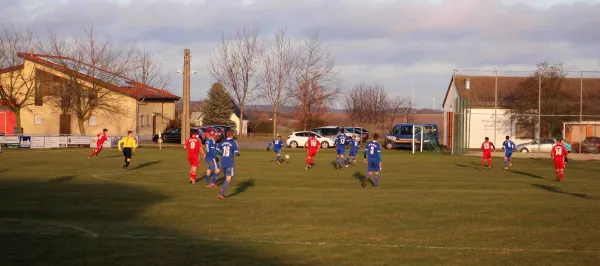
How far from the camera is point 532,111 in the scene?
4850cm

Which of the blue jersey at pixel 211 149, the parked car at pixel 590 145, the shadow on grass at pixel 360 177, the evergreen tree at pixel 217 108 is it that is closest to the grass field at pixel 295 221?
the shadow on grass at pixel 360 177

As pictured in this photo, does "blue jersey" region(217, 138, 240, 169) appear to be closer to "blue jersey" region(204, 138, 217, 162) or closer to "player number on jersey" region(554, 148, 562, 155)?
"blue jersey" region(204, 138, 217, 162)

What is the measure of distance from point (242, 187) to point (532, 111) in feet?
110

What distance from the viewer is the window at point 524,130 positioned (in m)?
48.9

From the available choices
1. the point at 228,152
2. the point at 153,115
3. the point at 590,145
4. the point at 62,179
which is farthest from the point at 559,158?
the point at 153,115

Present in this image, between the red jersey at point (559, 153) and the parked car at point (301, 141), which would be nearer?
the red jersey at point (559, 153)

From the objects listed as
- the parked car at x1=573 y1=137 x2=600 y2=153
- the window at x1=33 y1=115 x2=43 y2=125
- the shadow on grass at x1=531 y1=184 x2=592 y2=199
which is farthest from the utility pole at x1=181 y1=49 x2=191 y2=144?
the shadow on grass at x1=531 y1=184 x2=592 y2=199

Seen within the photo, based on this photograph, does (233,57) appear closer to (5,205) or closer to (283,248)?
(5,205)

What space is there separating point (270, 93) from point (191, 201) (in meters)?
54.8

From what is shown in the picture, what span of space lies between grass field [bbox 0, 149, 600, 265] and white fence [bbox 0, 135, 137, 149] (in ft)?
83.8

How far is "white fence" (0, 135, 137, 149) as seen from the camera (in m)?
48.2

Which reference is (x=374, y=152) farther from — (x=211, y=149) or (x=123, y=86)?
(x=123, y=86)

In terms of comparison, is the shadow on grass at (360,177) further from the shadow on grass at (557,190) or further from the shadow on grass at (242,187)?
the shadow on grass at (557,190)

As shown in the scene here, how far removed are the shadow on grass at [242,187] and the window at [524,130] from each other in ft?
103
